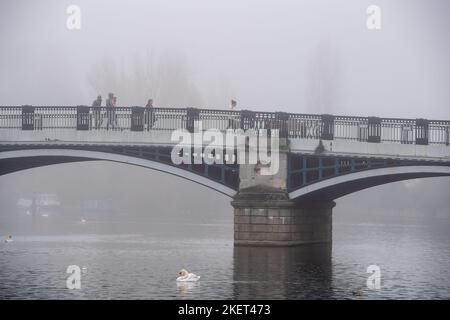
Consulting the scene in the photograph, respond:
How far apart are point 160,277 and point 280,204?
13115 mm

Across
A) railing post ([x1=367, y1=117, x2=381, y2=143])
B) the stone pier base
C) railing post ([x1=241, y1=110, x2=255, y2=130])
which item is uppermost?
railing post ([x1=241, y1=110, x2=255, y2=130])

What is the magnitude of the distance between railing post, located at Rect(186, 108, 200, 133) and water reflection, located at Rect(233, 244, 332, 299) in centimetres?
693

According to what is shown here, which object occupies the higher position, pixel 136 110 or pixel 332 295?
pixel 136 110

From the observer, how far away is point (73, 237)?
7125cm

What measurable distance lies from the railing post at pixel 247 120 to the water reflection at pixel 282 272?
6.22 m

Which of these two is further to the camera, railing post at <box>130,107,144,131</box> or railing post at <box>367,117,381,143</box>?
railing post at <box>130,107,144,131</box>

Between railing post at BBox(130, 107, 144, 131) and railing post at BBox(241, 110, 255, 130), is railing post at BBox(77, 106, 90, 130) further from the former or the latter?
railing post at BBox(241, 110, 255, 130)

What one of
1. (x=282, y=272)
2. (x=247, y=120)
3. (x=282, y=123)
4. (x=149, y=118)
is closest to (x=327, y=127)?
(x=282, y=123)

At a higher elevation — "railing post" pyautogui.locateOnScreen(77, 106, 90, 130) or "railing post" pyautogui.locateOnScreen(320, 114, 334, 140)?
"railing post" pyautogui.locateOnScreen(77, 106, 90, 130)

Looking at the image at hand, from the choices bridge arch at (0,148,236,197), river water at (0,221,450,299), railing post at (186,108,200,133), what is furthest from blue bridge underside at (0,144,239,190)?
river water at (0,221,450,299)

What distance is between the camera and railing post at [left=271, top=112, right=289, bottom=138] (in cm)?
5216

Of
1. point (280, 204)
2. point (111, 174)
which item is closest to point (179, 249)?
point (280, 204)

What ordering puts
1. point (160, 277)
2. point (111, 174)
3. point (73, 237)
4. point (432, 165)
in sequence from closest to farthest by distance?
point (160, 277), point (432, 165), point (73, 237), point (111, 174)
